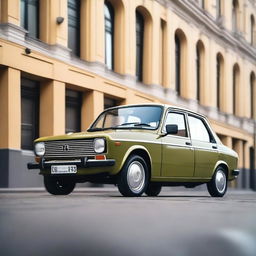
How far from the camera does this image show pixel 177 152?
32.4ft

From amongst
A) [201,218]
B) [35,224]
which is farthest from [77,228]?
[201,218]

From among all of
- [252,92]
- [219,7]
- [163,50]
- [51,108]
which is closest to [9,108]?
[51,108]

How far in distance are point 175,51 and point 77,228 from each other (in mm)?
25649

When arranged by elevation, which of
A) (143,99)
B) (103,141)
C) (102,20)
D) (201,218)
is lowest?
(201,218)

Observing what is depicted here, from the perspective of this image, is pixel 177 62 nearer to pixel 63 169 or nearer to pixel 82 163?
pixel 63 169

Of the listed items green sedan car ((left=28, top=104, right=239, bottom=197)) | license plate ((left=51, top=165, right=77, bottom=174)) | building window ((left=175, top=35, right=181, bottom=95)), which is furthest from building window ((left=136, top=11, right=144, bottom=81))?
license plate ((left=51, top=165, right=77, bottom=174))

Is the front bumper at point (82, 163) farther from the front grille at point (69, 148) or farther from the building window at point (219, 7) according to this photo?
the building window at point (219, 7)

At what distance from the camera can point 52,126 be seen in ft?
59.7

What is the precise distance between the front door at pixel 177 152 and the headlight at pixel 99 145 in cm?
130

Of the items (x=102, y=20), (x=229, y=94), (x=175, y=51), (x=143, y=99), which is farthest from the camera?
(x=229, y=94)

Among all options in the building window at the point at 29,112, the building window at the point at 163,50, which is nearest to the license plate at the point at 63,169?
the building window at the point at 29,112

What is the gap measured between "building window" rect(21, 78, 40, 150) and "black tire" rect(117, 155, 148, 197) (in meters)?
9.31

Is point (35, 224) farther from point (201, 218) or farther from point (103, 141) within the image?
point (103, 141)

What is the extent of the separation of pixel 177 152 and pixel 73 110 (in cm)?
1086
